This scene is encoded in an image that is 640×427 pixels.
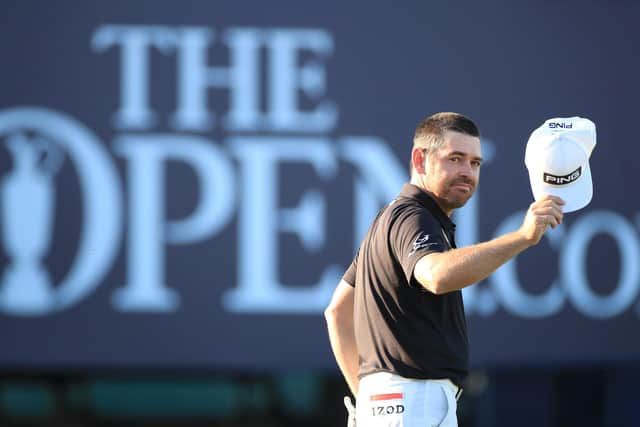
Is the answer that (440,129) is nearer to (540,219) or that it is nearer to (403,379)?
(540,219)

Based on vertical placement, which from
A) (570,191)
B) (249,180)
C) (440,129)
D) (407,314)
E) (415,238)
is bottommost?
(407,314)

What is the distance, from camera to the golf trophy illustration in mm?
6125

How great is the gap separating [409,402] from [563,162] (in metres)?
0.80

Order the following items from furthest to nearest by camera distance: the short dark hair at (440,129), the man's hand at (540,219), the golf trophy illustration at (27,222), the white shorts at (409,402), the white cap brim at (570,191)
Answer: the golf trophy illustration at (27,222)
the short dark hair at (440,129)
the white shorts at (409,402)
the white cap brim at (570,191)
the man's hand at (540,219)

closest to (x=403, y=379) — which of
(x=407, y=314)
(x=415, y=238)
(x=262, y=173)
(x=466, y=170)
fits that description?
(x=407, y=314)

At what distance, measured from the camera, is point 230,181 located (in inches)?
246

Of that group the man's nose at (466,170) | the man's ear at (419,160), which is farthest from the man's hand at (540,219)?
the man's ear at (419,160)

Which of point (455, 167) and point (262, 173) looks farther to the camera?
point (262, 173)

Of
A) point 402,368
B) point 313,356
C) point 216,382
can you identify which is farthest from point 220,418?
point 402,368

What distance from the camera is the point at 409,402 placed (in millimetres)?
3301

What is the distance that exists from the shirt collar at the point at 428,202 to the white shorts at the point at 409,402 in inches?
18.3

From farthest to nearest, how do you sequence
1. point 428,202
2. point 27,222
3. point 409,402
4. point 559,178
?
1. point 27,222
2. point 428,202
3. point 409,402
4. point 559,178

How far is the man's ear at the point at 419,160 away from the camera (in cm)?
345

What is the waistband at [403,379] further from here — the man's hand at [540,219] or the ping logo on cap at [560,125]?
the ping logo on cap at [560,125]
